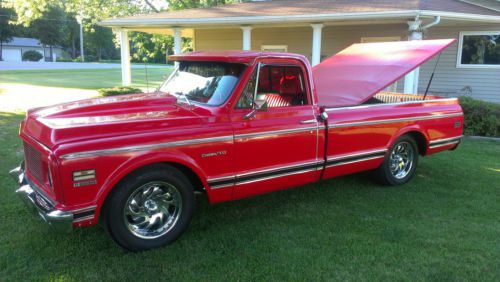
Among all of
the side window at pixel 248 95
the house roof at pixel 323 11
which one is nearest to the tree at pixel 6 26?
the house roof at pixel 323 11

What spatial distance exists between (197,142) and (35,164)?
4.87ft

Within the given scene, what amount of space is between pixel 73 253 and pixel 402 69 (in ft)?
15.1

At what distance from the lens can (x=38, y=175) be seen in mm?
3600

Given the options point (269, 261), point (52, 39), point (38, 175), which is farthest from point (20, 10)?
point (52, 39)

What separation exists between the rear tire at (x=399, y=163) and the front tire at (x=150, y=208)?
301cm

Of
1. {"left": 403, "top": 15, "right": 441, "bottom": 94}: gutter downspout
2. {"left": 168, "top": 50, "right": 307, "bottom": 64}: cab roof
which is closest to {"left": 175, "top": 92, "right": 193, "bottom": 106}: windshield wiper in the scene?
{"left": 168, "top": 50, "right": 307, "bottom": 64}: cab roof

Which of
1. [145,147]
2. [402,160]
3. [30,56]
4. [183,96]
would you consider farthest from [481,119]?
[30,56]

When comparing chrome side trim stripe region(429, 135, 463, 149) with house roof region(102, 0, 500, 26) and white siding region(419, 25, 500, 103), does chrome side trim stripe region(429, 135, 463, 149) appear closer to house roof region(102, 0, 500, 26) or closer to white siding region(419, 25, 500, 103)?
house roof region(102, 0, 500, 26)

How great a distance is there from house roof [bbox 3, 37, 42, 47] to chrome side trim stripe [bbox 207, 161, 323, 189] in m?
75.6

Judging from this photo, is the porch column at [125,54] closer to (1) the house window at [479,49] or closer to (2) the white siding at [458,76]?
(2) the white siding at [458,76]

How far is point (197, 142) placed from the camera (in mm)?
3764

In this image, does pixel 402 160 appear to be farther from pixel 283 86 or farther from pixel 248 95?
pixel 248 95

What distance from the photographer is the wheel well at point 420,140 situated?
581cm

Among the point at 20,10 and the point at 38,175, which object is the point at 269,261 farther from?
the point at 20,10
